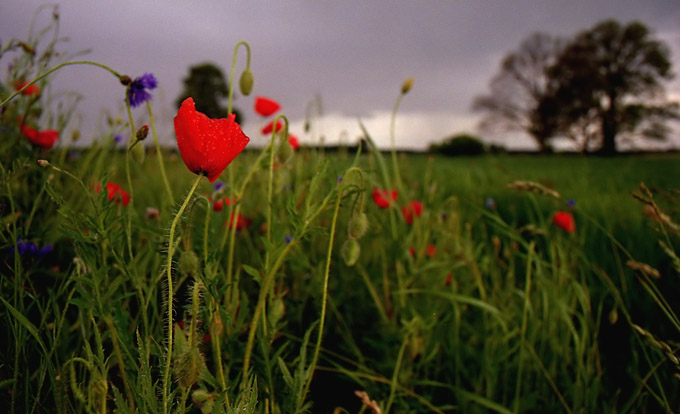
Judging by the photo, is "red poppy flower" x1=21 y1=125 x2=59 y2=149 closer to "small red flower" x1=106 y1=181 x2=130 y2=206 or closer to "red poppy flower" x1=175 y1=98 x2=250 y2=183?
"small red flower" x1=106 y1=181 x2=130 y2=206

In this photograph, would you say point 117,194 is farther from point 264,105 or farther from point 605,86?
point 605,86

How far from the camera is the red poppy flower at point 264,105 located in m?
1.59

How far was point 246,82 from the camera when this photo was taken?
1124 millimetres

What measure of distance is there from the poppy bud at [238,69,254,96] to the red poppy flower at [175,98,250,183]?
0.48 meters

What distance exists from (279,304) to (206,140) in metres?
0.47

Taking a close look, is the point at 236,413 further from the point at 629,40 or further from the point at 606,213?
the point at 629,40

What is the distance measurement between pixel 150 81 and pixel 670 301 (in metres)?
1.96

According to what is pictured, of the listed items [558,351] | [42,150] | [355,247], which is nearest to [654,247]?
[558,351]

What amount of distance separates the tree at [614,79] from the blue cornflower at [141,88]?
26.0 metres

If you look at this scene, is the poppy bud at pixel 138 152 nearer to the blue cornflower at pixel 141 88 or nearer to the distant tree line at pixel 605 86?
the blue cornflower at pixel 141 88

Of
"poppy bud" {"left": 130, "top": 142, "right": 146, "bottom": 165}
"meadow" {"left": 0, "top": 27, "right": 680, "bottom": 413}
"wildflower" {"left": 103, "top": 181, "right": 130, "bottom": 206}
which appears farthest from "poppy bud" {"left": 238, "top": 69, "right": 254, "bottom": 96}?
"wildflower" {"left": 103, "top": 181, "right": 130, "bottom": 206}

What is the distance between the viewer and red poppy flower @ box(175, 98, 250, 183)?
639 millimetres

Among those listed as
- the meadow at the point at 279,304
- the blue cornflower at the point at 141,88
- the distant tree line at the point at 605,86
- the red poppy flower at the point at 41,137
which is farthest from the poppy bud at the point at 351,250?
the distant tree line at the point at 605,86

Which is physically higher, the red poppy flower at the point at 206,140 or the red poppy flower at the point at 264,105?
the red poppy flower at the point at 264,105
